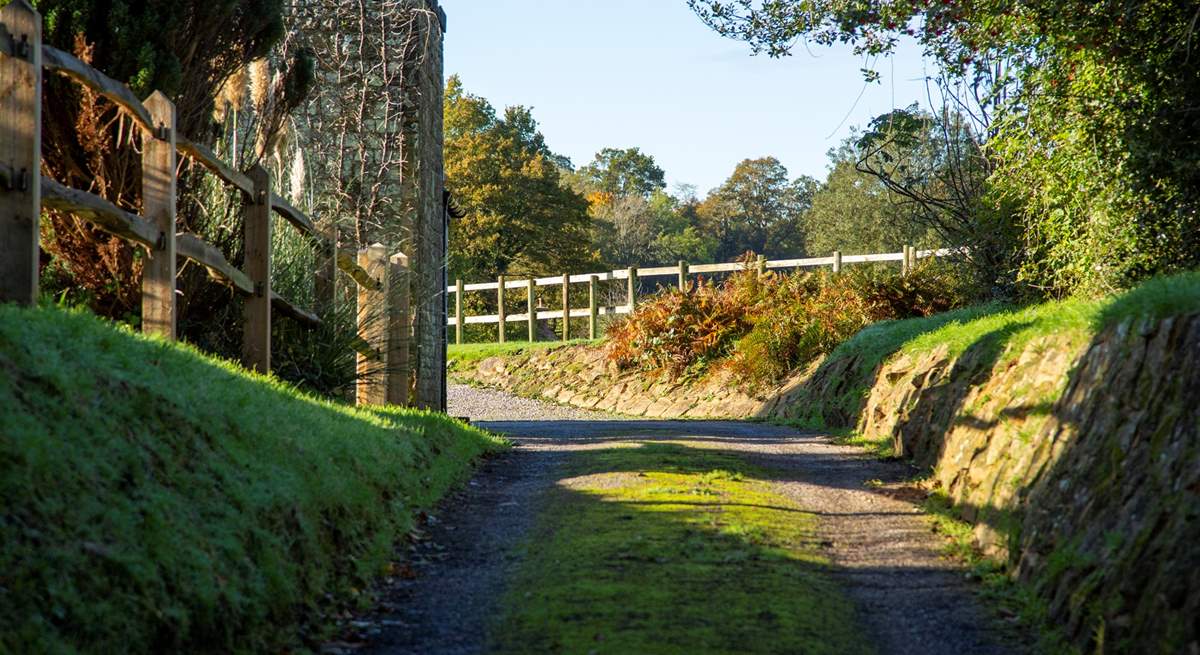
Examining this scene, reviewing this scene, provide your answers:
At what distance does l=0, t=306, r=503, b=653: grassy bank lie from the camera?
398cm

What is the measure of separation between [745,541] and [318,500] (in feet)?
7.84

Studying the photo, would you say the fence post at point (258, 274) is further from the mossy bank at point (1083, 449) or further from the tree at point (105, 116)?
the mossy bank at point (1083, 449)

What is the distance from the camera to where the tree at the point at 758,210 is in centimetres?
7488

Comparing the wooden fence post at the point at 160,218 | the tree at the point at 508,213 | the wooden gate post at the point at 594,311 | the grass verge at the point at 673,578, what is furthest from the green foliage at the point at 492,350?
the wooden fence post at the point at 160,218

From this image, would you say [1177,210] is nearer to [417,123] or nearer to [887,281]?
[417,123]

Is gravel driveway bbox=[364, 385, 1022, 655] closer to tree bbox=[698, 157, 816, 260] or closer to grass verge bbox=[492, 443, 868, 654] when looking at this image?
grass verge bbox=[492, 443, 868, 654]

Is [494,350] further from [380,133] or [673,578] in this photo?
[673,578]

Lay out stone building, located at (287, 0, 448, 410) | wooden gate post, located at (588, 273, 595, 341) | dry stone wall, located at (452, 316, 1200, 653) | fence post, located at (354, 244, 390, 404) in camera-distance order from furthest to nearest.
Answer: wooden gate post, located at (588, 273, 595, 341), stone building, located at (287, 0, 448, 410), fence post, located at (354, 244, 390, 404), dry stone wall, located at (452, 316, 1200, 653)

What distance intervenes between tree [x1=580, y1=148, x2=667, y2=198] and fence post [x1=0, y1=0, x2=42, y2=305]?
2788 inches

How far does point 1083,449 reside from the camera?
252 inches

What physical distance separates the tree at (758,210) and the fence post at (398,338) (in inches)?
2367

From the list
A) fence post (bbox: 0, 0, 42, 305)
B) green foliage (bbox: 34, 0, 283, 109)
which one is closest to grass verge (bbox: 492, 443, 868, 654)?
fence post (bbox: 0, 0, 42, 305)

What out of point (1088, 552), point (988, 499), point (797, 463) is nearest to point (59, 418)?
point (1088, 552)

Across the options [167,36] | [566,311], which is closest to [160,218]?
[167,36]
